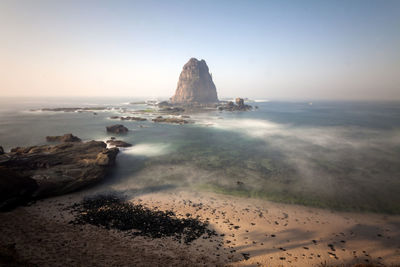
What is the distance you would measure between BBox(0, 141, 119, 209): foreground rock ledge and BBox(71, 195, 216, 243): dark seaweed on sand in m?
5.01

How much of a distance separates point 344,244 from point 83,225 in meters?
20.3

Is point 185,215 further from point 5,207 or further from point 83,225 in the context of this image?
point 5,207

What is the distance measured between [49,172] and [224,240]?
2268cm

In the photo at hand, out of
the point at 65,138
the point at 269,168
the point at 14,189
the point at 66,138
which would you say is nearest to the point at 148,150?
the point at 66,138

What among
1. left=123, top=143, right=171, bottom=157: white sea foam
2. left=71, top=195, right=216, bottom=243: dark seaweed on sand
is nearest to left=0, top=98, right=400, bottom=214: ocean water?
left=123, top=143, right=171, bottom=157: white sea foam

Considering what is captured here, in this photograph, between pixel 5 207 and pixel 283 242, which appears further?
pixel 5 207

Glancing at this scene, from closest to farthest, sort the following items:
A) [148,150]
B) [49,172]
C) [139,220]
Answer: [139,220] → [49,172] → [148,150]

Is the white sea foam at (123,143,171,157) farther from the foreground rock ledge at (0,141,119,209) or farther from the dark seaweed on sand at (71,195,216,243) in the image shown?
the dark seaweed on sand at (71,195,216,243)

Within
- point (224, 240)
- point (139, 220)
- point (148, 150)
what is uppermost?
point (139, 220)

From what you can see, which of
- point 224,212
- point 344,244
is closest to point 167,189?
point 224,212

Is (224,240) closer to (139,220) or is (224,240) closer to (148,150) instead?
(139,220)

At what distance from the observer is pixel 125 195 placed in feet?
68.4

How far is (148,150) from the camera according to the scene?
4056cm

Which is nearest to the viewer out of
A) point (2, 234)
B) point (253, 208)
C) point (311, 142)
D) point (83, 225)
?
point (2, 234)
